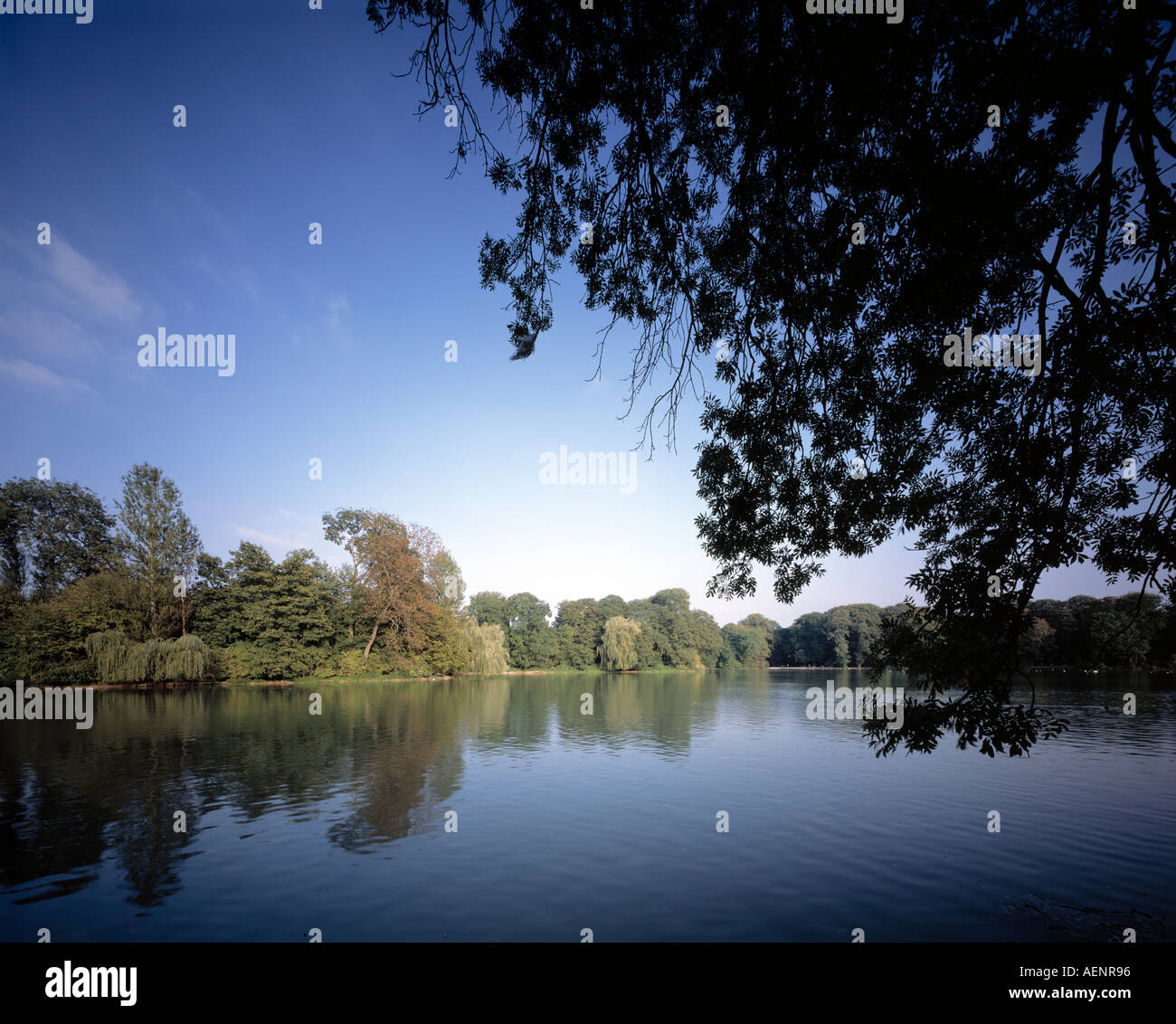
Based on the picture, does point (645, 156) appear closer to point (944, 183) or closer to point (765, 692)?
point (944, 183)

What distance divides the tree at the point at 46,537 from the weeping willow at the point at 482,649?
96.0 feet

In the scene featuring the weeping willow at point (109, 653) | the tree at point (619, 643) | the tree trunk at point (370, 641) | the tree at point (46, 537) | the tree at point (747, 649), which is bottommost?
the tree at point (747, 649)

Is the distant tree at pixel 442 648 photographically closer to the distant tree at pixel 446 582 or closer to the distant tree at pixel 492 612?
the distant tree at pixel 446 582

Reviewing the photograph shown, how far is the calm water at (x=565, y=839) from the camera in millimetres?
7020

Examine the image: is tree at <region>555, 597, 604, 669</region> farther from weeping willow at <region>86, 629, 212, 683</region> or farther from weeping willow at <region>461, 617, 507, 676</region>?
weeping willow at <region>86, 629, 212, 683</region>

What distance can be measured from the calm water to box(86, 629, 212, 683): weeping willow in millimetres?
15433

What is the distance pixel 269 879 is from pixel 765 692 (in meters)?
40.8

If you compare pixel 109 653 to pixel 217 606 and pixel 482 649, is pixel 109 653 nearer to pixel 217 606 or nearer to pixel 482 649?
pixel 217 606

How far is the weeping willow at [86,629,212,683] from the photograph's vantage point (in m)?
33.1

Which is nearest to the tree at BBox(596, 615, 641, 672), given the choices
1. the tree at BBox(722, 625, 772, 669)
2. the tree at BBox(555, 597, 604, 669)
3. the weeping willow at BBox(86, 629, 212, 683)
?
the tree at BBox(555, 597, 604, 669)

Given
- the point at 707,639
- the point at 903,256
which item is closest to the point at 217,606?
the point at 903,256

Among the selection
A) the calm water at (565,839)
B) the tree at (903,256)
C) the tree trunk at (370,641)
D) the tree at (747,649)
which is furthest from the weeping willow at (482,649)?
the tree at (747,649)

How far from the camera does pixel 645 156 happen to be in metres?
6.85
